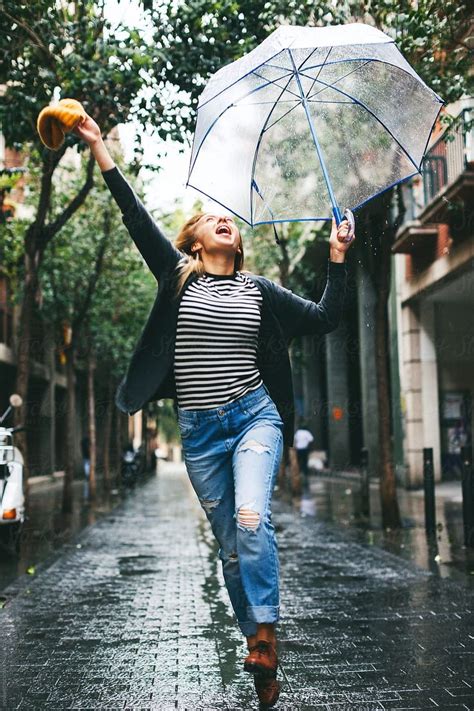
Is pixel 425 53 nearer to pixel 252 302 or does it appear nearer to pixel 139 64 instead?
pixel 139 64

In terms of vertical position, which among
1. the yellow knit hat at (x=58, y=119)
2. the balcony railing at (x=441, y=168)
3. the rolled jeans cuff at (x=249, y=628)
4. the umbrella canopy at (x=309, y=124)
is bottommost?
the rolled jeans cuff at (x=249, y=628)

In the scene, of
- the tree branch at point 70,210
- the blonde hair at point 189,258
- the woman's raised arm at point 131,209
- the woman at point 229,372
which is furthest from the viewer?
the tree branch at point 70,210

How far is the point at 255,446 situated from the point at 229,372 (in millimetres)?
347

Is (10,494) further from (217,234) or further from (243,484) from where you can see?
(243,484)

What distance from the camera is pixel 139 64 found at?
9617mm

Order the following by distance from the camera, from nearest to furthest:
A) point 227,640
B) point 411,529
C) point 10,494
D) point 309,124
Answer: point 309,124 < point 227,640 < point 10,494 < point 411,529

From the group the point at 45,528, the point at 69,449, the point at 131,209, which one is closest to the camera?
the point at 131,209

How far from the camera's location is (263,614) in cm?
358

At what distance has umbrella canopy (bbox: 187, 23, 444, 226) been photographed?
4.76m

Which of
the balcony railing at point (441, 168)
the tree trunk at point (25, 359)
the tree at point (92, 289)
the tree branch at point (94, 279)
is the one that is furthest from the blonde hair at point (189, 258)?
the tree branch at point (94, 279)

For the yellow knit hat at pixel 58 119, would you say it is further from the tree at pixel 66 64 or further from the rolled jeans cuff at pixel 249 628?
the tree at pixel 66 64

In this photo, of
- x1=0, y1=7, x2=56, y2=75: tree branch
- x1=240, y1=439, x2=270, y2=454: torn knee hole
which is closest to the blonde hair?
Answer: x1=240, y1=439, x2=270, y2=454: torn knee hole

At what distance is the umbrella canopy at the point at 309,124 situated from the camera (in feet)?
15.6

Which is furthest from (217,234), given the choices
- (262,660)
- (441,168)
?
(441,168)
